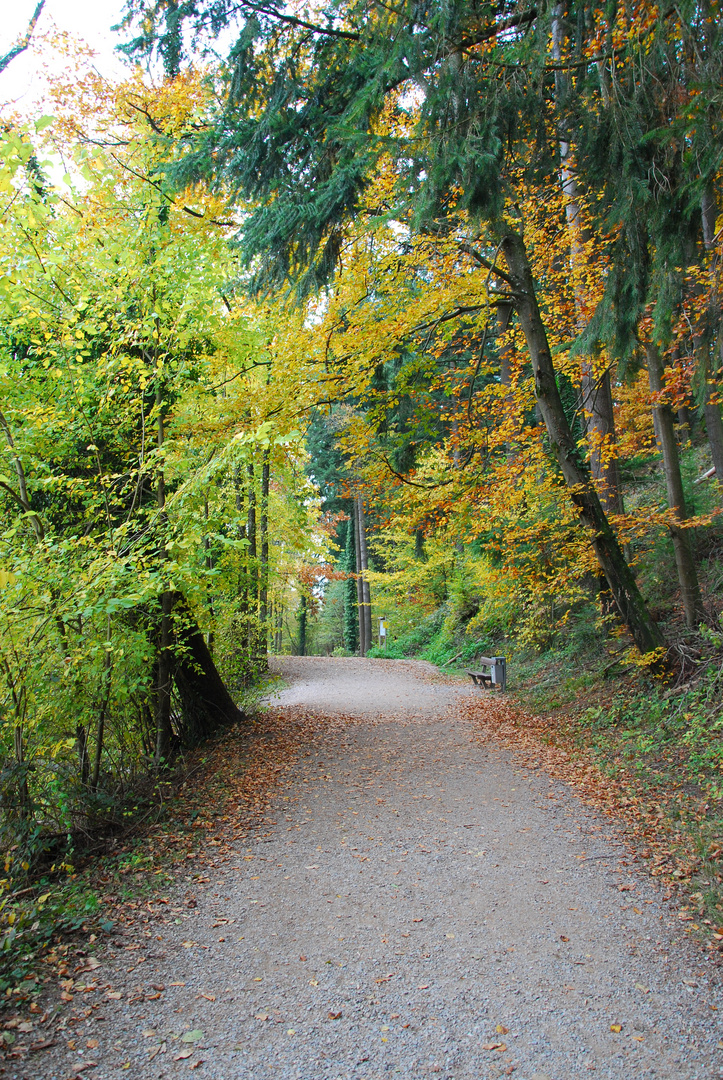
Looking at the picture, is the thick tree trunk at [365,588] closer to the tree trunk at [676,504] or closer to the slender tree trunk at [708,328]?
the tree trunk at [676,504]

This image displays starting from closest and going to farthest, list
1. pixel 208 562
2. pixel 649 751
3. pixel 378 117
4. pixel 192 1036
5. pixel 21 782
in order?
pixel 192 1036, pixel 21 782, pixel 378 117, pixel 649 751, pixel 208 562

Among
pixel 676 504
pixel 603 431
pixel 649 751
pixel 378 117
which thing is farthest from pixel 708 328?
pixel 603 431

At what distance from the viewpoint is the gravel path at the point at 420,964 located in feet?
9.05

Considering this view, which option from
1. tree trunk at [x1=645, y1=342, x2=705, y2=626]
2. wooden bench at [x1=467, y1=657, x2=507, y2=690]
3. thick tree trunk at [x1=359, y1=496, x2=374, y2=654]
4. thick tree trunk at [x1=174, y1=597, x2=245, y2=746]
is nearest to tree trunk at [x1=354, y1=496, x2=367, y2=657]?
thick tree trunk at [x1=359, y1=496, x2=374, y2=654]

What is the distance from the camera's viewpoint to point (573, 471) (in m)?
8.10

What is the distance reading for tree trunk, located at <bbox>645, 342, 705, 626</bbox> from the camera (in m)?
8.20

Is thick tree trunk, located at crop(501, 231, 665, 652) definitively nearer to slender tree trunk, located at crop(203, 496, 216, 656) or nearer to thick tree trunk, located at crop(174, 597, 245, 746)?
slender tree trunk, located at crop(203, 496, 216, 656)

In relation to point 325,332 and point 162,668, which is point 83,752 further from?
point 325,332

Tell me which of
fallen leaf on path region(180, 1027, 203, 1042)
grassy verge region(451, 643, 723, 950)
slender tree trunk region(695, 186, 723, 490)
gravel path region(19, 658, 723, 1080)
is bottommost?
fallen leaf on path region(180, 1027, 203, 1042)

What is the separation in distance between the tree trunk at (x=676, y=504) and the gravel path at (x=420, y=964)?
3759 millimetres

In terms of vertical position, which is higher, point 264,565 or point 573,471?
point 573,471

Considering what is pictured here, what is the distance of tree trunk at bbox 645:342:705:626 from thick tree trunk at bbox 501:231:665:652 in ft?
2.15

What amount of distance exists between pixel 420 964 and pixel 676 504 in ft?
22.6

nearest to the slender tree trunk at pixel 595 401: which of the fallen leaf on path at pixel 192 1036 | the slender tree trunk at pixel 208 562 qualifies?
the slender tree trunk at pixel 208 562
